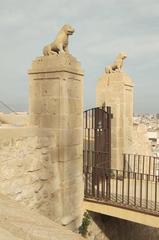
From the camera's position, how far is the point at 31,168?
6.16 metres

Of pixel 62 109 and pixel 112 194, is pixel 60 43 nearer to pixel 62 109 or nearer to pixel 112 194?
pixel 62 109

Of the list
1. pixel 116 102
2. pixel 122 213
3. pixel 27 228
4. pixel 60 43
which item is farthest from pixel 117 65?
pixel 27 228

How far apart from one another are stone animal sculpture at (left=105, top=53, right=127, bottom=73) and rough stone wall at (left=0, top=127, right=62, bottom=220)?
15.7 ft

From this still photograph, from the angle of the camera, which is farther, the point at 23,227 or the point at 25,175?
the point at 25,175

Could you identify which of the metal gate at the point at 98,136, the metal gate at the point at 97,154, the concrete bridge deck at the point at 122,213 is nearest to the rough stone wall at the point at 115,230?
the concrete bridge deck at the point at 122,213

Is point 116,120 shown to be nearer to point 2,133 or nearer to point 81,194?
point 81,194

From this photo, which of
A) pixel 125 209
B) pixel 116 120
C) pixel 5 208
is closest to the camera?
pixel 5 208

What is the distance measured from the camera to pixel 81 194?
7.52 m

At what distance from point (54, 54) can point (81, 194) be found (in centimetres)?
334

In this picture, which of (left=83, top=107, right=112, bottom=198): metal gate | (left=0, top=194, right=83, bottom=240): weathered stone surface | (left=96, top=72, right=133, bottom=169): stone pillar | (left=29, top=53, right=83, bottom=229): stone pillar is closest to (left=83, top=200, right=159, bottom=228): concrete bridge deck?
(left=83, top=107, right=112, bottom=198): metal gate

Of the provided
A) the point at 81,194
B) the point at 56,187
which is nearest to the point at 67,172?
the point at 56,187

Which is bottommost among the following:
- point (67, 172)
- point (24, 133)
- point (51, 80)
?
point (67, 172)

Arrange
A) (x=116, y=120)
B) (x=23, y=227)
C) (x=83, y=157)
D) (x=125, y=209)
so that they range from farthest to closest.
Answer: (x=116, y=120), (x=83, y=157), (x=125, y=209), (x=23, y=227)

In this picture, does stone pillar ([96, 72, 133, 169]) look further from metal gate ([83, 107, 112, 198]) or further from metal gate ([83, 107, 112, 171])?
metal gate ([83, 107, 112, 171])
